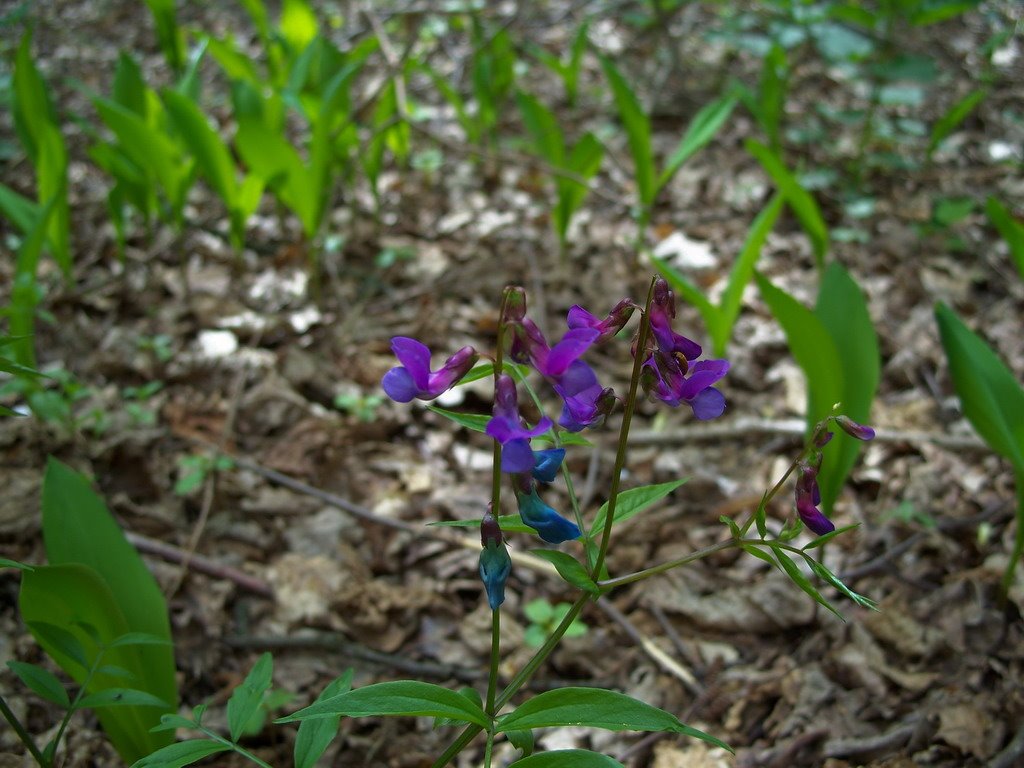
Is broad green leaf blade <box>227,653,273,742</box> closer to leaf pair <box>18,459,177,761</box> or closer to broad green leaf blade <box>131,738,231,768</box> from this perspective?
broad green leaf blade <box>131,738,231,768</box>

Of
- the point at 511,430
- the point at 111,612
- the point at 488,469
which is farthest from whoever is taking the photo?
the point at 488,469

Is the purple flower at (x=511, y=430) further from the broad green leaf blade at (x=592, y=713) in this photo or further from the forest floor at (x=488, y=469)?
the forest floor at (x=488, y=469)

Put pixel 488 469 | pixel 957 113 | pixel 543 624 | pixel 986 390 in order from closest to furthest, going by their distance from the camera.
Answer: pixel 986 390 < pixel 543 624 < pixel 488 469 < pixel 957 113

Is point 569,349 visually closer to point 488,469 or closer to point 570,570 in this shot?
point 570,570

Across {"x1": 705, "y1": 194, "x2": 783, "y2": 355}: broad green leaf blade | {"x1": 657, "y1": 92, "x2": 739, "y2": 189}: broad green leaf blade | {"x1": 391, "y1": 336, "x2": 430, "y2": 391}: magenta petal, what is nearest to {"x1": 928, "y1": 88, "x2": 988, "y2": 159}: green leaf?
{"x1": 657, "y1": 92, "x2": 739, "y2": 189}: broad green leaf blade

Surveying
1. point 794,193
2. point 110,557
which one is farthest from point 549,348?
point 794,193

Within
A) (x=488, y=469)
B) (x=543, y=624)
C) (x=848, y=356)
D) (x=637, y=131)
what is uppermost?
(x=637, y=131)
